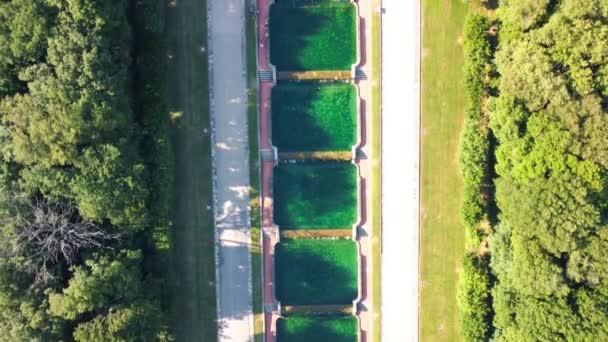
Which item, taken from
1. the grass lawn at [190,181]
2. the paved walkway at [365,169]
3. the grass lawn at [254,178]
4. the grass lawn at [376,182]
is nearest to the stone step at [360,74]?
the paved walkway at [365,169]

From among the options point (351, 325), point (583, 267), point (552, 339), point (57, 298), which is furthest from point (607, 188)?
point (57, 298)

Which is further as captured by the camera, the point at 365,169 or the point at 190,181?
the point at 365,169

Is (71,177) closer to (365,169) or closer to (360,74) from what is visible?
(365,169)

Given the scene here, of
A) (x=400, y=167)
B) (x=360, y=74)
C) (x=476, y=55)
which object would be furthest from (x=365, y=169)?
(x=476, y=55)

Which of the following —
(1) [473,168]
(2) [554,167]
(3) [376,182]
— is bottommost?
(3) [376,182]

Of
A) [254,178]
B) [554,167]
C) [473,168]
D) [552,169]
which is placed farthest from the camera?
[254,178]

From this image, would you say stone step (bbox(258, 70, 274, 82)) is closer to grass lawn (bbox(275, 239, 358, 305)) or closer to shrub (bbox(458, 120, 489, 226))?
grass lawn (bbox(275, 239, 358, 305))
